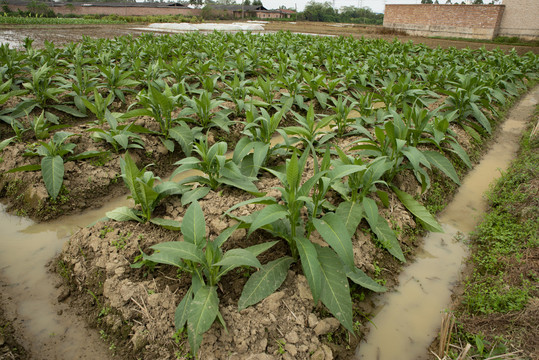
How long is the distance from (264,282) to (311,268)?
0.35m

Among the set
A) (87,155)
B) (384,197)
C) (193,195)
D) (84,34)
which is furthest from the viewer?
(84,34)

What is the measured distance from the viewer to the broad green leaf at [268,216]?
5.45ft

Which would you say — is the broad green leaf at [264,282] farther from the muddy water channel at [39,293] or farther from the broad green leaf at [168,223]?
the muddy water channel at [39,293]

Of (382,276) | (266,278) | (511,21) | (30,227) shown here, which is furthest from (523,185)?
(511,21)

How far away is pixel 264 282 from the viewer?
75.1 inches

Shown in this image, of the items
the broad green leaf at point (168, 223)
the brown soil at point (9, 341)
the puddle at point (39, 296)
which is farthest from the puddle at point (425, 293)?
the brown soil at point (9, 341)

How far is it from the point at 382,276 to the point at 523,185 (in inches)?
87.9

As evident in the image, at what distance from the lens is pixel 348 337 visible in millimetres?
1876

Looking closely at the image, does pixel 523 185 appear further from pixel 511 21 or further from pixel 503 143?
pixel 511 21

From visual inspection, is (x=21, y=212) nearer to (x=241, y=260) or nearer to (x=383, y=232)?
(x=241, y=260)

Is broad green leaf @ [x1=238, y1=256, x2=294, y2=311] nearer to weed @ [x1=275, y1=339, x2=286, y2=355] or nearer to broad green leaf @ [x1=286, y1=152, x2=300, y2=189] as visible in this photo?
weed @ [x1=275, y1=339, x2=286, y2=355]

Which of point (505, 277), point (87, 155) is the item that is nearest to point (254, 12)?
point (87, 155)

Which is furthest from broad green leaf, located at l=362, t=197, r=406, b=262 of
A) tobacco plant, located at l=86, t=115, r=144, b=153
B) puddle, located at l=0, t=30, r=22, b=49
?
puddle, located at l=0, t=30, r=22, b=49

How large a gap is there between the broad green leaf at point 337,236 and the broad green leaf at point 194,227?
28.8 inches
